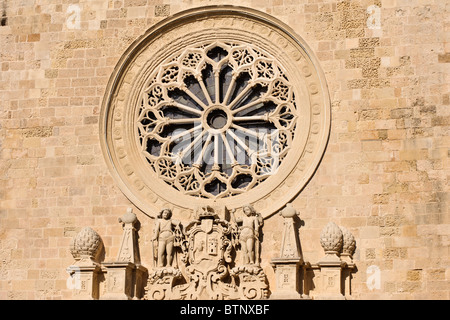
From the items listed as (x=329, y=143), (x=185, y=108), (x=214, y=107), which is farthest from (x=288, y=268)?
(x=185, y=108)

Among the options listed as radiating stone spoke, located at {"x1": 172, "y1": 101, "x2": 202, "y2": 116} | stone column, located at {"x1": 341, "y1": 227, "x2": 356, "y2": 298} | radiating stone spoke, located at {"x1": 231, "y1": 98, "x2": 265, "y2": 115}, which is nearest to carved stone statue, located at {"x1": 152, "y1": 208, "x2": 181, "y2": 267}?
radiating stone spoke, located at {"x1": 172, "y1": 101, "x2": 202, "y2": 116}

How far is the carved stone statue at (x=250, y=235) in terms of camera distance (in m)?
17.3

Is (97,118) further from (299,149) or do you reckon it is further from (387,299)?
(387,299)

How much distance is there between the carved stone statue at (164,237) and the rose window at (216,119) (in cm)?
75

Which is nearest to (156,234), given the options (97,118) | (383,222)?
(97,118)

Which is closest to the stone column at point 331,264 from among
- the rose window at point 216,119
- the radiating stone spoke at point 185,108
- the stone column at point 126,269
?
the rose window at point 216,119

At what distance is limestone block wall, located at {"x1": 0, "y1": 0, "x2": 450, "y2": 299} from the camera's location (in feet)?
56.4

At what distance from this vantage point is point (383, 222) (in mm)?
17266

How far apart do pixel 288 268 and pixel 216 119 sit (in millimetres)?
3231

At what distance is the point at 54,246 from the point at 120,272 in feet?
5.04

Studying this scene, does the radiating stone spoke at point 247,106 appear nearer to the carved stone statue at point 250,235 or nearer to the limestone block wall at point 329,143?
the limestone block wall at point 329,143

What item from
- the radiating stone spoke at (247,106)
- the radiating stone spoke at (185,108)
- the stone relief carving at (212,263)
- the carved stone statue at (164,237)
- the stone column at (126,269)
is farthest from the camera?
the radiating stone spoke at (185,108)
